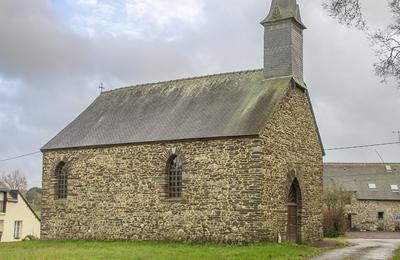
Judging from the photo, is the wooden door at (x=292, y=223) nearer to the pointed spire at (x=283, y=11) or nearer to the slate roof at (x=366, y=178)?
the pointed spire at (x=283, y=11)

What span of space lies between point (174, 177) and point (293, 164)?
5687 millimetres

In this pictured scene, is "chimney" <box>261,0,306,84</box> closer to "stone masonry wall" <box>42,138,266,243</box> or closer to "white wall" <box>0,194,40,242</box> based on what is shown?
"stone masonry wall" <box>42,138,266,243</box>

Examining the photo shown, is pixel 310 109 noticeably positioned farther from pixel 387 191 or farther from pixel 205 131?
pixel 387 191

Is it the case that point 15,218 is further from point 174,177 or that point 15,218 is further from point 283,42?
point 283,42

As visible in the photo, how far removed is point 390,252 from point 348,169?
33061 millimetres

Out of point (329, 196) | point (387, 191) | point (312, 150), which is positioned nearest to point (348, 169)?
point (387, 191)

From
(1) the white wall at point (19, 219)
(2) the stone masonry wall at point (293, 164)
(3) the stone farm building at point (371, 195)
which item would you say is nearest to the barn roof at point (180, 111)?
(2) the stone masonry wall at point (293, 164)

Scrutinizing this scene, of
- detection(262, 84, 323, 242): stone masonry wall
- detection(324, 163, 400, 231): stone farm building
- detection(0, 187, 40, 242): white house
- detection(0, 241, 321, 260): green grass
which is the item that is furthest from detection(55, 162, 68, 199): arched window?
detection(324, 163, 400, 231): stone farm building

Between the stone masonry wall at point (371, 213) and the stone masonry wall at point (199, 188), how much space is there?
77.1ft

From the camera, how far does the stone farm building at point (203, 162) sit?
23.7 m

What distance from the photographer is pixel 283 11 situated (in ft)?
90.7

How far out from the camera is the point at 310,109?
28.7m

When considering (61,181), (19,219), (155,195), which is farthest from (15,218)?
(155,195)

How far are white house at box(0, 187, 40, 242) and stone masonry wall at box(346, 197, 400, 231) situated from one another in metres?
29.0
